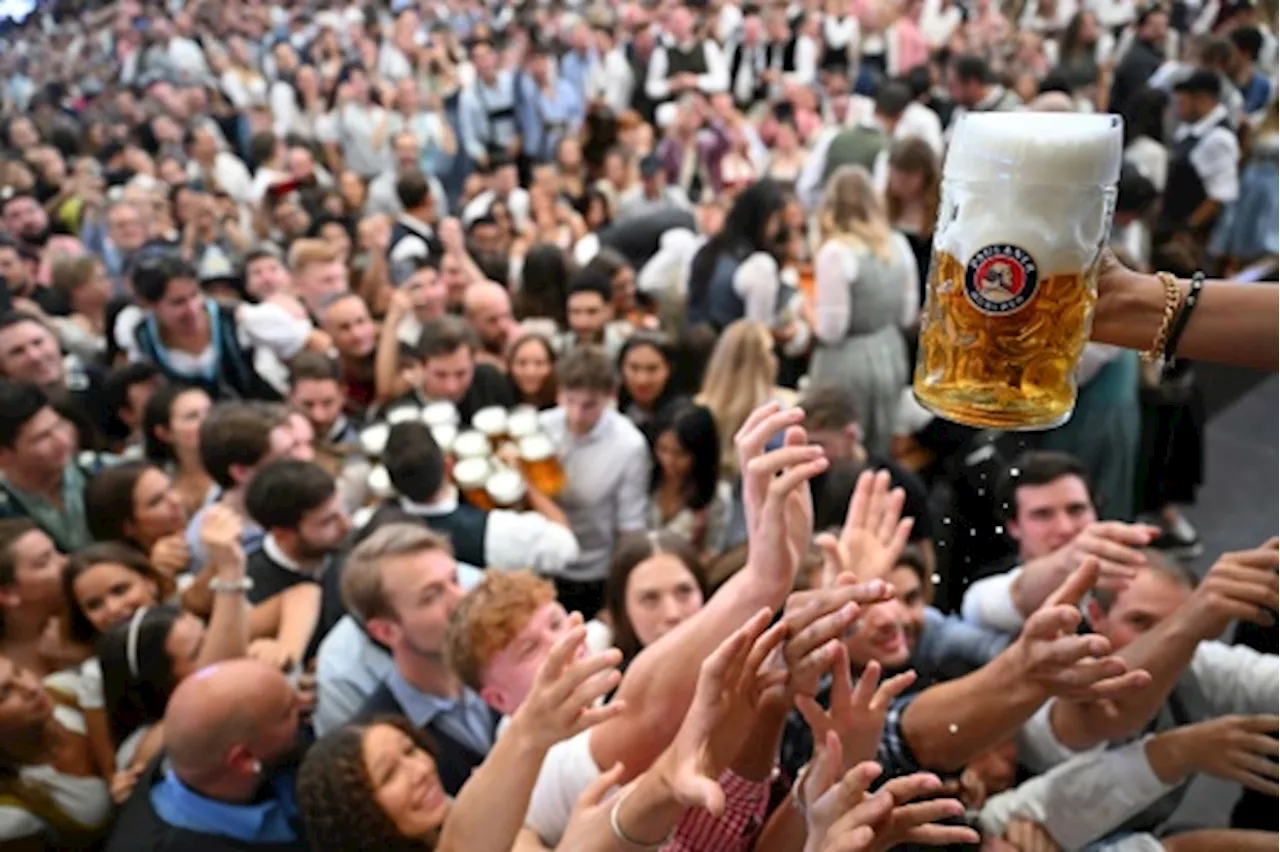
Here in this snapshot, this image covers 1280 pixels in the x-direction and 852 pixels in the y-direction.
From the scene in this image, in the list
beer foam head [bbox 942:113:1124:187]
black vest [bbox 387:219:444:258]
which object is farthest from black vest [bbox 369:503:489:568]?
black vest [bbox 387:219:444:258]

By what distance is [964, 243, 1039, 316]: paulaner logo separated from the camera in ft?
2.64

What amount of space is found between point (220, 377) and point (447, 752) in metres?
1.81

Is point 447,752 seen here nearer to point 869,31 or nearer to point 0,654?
point 0,654

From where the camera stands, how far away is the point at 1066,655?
0.97 metres

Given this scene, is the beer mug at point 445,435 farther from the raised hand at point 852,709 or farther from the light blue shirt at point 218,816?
the raised hand at point 852,709

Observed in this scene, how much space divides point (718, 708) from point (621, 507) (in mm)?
1585

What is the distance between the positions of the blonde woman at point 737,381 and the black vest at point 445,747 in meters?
0.98

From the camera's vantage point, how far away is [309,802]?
149 centimetres

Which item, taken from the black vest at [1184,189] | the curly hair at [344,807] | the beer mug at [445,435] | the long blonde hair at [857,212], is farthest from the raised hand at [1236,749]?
the black vest at [1184,189]

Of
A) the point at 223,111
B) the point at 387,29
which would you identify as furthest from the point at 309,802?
the point at 387,29

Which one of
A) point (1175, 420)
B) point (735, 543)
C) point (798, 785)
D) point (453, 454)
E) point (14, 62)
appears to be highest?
point (14, 62)

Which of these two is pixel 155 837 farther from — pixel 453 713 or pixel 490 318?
pixel 490 318

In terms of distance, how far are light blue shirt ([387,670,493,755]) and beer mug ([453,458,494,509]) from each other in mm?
635

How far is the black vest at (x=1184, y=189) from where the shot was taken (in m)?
4.20
